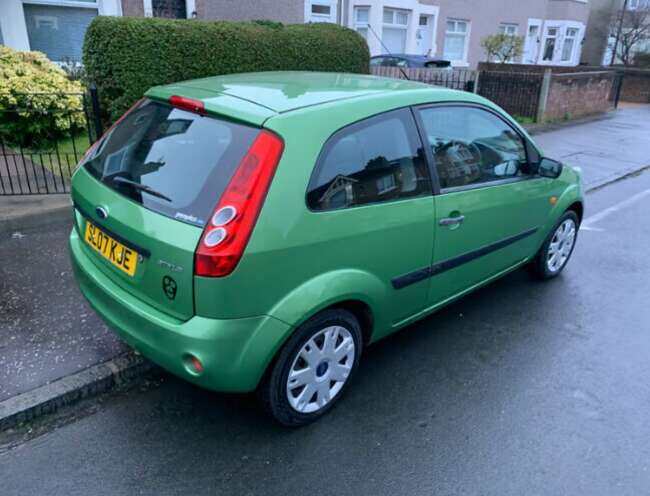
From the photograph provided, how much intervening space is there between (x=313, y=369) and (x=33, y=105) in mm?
6327

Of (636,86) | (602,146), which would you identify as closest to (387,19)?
(602,146)

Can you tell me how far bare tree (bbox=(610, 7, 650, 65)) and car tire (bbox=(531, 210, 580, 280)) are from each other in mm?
25247

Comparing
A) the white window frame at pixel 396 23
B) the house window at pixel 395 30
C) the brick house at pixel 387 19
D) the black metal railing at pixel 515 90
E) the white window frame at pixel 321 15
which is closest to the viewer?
the brick house at pixel 387 19

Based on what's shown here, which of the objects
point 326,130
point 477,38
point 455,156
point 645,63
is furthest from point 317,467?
point 645,63

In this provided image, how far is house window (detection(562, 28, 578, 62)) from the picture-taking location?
26.4m

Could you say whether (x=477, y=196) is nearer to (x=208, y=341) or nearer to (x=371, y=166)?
(x=371, y=166)

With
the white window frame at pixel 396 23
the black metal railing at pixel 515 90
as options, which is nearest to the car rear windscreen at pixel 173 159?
the black metal railing at pixel 515 90

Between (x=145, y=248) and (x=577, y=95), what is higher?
(x=145, y=248)

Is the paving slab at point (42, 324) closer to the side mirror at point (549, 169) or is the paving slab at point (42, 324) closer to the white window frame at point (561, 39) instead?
the side mirror at point (549, 169)

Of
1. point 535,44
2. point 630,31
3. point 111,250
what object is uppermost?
point 630,31

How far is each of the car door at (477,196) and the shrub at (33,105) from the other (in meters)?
Answer: 5.34

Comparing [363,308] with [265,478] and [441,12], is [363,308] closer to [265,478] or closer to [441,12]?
[265,478]

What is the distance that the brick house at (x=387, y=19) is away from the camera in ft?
31.0

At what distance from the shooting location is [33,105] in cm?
705
